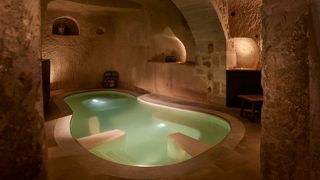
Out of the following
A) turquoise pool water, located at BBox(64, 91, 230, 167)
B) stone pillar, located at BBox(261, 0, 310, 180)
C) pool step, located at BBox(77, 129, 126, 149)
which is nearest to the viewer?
stone pillar, located at BBox(261, 0, 310, 180)

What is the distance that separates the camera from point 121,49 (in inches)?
336

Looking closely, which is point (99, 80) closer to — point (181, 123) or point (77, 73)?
point (77, 73)

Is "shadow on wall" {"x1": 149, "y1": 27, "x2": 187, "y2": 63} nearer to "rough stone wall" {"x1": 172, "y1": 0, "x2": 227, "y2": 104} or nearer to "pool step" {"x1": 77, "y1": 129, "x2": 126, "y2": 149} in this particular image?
"rough stone wall" {"x1": 172, "y1": 0, "x2": 227, "y2": 104}

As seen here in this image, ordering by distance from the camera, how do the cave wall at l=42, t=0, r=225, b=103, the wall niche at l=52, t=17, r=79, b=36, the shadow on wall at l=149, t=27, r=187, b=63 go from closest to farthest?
the cave wall at l=42, t=0, r=225, b=103, the shadow on wall at l=149, t=27, r=187, b=63, the wall niche at l=52, t=17, r=79, b=36

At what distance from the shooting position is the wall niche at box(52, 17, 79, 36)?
837 cm

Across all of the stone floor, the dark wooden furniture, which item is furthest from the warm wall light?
the stone floor

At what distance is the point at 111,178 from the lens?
212 cm

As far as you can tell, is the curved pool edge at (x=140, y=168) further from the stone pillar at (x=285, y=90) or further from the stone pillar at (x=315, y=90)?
the stone pillar at (x=315, y=90)

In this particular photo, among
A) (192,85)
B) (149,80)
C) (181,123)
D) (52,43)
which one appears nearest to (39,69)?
(181,123)

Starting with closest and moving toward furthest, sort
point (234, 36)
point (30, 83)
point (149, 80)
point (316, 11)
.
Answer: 1. point (316, 11)
2. point (30, 83)
3. point (234, 36)
4. point (149, 80)

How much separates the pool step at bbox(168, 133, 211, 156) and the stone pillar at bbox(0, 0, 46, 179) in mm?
2069

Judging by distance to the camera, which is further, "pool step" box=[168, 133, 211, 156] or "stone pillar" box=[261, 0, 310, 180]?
"pool step" box=[168, 133, 211, 156]

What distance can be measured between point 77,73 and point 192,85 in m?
4.50

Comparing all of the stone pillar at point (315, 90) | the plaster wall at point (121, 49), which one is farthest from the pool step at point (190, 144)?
the plaster wall at point (121, 49)
